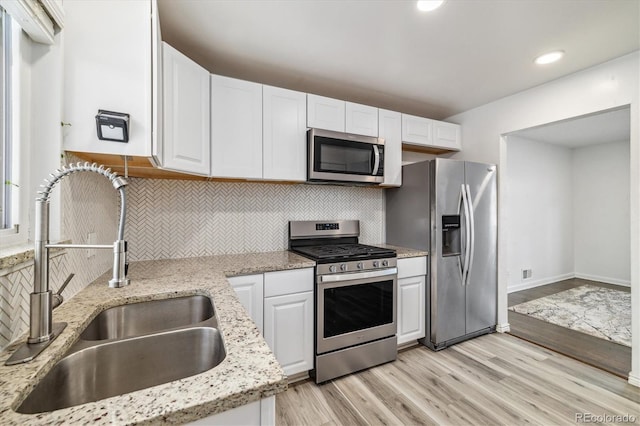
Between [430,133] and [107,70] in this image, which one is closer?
[107,70]

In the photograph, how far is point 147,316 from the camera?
1.22m

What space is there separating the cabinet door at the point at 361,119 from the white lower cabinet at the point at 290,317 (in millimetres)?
1355

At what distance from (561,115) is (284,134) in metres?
2.41

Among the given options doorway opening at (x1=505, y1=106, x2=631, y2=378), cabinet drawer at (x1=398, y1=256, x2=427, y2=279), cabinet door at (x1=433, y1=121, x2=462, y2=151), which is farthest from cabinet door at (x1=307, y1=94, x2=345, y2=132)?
doorway opening at (x1=505, y1=106, x2=631, y2=378)

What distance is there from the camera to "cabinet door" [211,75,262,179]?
1.94 meters

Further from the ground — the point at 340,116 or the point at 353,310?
the point at 340,116

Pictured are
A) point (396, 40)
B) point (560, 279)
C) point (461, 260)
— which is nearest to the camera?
point (396, 40)

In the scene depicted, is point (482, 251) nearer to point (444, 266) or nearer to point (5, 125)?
point (444, 266)

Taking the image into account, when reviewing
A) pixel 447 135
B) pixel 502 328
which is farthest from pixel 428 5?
pixel 502 328

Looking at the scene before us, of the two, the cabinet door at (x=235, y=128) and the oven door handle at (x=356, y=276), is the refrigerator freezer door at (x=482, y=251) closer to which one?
the oven door handle at (x=356, y=276)

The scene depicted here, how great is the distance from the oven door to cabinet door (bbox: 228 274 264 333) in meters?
0.43

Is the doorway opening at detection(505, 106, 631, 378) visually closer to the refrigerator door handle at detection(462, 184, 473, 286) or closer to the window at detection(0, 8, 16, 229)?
the refrigerator door handle at detection(462, 184, 473, 286)

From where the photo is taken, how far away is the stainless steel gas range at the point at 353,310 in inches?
79.5

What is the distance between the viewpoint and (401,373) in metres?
→ 2.13
